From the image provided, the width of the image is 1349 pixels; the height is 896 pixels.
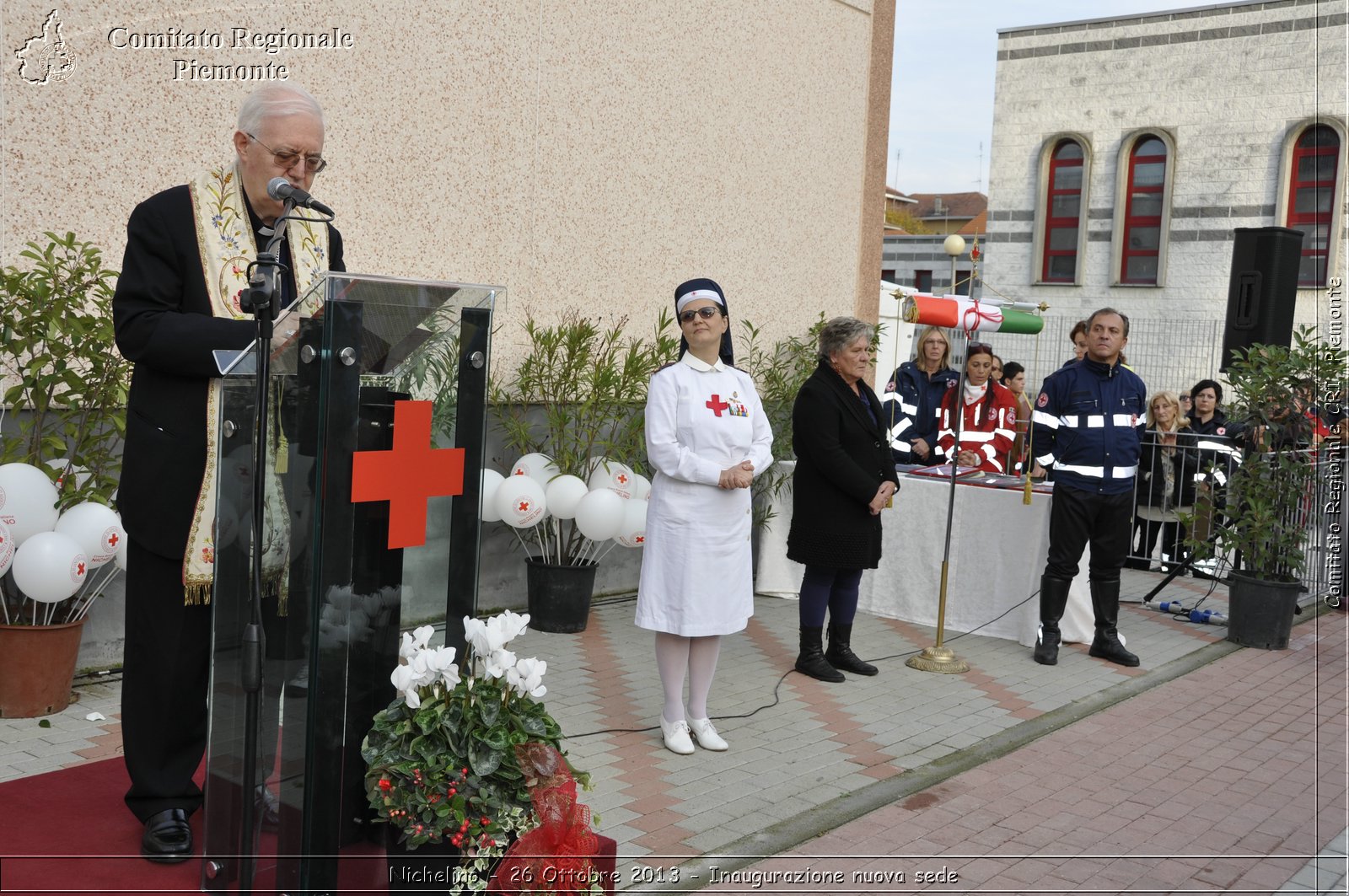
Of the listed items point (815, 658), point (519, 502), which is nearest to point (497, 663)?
point (519, 502)

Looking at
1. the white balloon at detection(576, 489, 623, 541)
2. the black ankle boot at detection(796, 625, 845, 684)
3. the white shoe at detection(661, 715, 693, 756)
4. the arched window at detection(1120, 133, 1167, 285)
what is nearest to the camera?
the white shoe at detection(661, 715, 693, 756)

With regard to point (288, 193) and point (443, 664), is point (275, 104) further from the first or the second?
point (443, 664)

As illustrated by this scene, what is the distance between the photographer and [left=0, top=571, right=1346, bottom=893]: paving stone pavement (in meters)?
4.66

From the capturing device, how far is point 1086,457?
304 inches

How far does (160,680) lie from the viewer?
373cm

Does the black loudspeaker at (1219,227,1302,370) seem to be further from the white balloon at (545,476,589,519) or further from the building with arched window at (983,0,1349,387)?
the building with arched window at (983,0,1349,387)

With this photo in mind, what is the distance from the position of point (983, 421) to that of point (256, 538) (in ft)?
25.0

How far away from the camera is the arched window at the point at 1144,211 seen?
24375 mm

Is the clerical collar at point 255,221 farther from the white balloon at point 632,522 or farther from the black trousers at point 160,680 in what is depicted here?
the white balloon at point 632,522

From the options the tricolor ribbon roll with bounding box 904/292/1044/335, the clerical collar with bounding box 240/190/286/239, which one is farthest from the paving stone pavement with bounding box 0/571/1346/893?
the clerical collar with bounding box 240/190/286/239

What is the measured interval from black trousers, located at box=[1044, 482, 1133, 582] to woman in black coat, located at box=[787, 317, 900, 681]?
4.40 ft

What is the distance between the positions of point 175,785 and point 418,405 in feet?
4.78

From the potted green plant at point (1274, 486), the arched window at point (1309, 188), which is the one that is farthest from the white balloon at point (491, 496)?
the arched window at point (1309, 188)

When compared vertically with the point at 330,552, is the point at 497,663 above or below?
below
